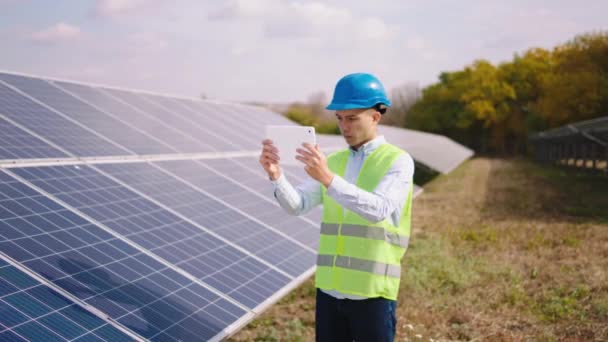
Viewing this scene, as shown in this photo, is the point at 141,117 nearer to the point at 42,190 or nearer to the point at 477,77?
the point at 42,190

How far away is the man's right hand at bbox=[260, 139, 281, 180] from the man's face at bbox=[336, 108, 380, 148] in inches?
19.2

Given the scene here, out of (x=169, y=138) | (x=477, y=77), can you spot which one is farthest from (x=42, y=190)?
(x=477, y=77)

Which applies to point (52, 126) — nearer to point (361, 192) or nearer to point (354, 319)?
point (354, 319)

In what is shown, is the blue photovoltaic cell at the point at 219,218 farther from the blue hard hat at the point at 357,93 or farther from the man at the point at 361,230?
the blue hard hat at the point at 357,93

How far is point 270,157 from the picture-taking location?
3736 millimetres

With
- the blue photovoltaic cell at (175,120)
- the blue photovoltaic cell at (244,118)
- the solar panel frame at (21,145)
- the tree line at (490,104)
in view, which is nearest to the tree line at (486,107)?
the tree line at (490,104)

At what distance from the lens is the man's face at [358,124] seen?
3730 millimetres

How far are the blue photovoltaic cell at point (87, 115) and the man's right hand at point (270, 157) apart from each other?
5052 mm

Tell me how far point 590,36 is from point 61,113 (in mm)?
41367

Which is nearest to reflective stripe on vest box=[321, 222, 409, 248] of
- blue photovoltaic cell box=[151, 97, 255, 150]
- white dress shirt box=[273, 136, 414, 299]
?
white dress shirt box=[273, 136, 414, 299]

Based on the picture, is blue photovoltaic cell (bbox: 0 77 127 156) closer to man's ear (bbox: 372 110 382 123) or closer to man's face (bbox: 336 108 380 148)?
man's face (bbox: 336 108 380 148)

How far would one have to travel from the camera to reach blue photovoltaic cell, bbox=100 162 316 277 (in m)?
6.70

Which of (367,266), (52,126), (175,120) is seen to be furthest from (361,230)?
(175,120)

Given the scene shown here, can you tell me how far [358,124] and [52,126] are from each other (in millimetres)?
5769
